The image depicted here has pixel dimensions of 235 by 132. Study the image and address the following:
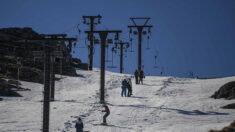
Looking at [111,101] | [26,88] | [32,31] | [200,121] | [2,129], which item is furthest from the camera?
[32,31]

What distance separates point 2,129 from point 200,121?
10928 millimetres

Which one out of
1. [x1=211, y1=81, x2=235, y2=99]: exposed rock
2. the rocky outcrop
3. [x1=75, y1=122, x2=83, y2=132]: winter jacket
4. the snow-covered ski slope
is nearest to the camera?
[x1=75, y1=122, x2=83, y2=132]: winter jacket

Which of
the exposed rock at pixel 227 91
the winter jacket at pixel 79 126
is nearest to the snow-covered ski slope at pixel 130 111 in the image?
the exposed rock at pixel 227 91

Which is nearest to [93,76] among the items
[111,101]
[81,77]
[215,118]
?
[81,77]

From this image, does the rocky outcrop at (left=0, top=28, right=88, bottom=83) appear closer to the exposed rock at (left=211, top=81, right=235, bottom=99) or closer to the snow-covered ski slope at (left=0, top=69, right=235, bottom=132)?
the snow-covered ski slope at (left=0, top=69, right=235, bottom=132)

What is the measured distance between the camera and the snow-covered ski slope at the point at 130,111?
1720 cm

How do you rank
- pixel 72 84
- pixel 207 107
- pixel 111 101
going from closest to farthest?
1. pixel 207 107
2. pixel 111 101
3. pixel 72 84

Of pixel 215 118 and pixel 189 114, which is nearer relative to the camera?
pixel 215 118

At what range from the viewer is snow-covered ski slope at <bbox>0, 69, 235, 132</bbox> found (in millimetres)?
17203

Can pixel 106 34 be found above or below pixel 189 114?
above

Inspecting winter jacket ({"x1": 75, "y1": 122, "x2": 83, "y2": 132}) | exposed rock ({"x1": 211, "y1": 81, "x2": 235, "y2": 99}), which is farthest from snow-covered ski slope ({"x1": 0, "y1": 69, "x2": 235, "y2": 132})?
winter jacket ({"x1": 75, "y1": 122, "x2": 83, "y2": 132})

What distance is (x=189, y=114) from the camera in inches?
849

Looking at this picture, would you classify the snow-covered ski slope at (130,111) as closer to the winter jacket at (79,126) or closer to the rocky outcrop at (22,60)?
the winter jacket at (79,126)

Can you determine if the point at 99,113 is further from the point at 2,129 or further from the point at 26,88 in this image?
the point at 26,88
